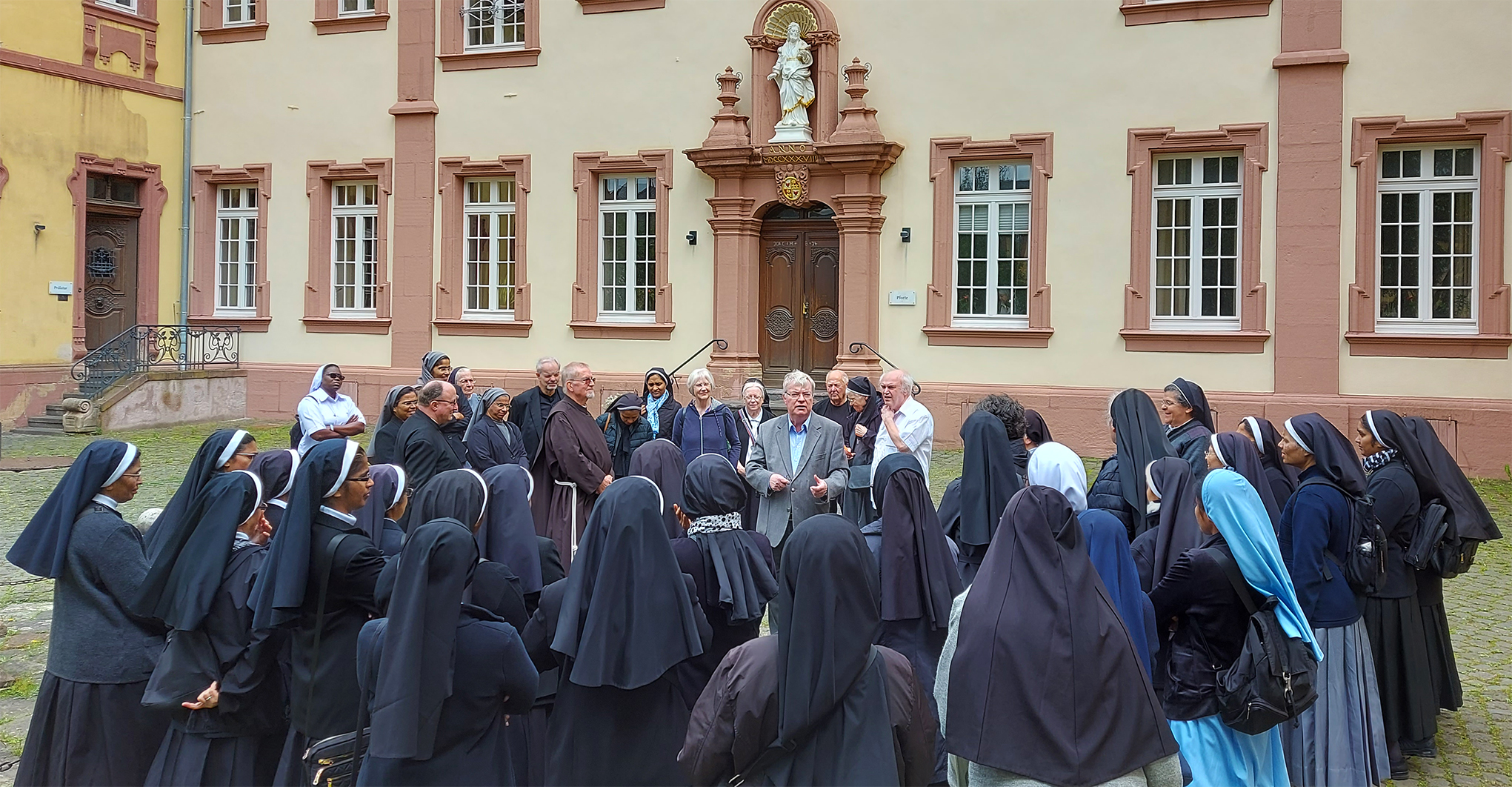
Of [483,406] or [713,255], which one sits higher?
[713,255]

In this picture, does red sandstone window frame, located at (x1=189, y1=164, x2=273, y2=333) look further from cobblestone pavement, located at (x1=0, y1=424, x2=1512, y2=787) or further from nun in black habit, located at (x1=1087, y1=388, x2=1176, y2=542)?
nun in black habit, located at (x1=1087, y1=388, x2=1176, y2=542)

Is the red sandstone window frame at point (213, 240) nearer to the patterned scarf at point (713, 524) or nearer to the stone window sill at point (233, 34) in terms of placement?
the stone window sill at point (233, 34)

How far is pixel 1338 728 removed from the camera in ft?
17.0

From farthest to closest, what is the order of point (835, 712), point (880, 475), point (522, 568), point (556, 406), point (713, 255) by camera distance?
point (713, 255), point (556, 406), point (880, 475), point (522, 568), point (835, 712)

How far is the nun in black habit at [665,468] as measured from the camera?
602cm

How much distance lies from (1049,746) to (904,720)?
15.6 inches

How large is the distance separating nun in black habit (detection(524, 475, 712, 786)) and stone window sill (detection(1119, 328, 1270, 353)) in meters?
12.3

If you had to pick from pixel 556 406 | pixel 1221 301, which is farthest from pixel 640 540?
pixel 1221 301

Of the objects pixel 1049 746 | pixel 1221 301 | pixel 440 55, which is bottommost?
pixel 1049 746

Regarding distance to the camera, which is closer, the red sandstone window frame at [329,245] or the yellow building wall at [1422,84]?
the yellow building wall at [1422,84]

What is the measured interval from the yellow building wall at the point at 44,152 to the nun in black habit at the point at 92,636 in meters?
16.7

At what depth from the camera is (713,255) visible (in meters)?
17.4

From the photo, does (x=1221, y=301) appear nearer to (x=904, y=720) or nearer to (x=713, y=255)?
(x=713, y=255)

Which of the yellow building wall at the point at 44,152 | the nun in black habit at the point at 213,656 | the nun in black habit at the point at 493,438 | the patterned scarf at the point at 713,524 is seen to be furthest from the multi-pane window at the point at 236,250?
the patterned scarf at the point at 713,524
